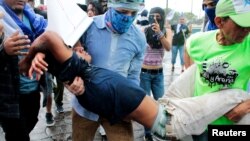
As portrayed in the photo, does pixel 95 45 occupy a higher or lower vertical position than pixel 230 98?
higher

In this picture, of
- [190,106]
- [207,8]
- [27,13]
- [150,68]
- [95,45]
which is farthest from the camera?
[150,68]

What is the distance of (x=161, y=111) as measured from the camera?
2078 mm

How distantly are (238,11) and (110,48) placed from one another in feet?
3.03

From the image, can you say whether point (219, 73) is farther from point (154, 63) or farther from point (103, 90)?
point (154, 63)

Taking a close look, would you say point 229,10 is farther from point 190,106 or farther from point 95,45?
point 95,45

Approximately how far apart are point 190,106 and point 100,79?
1.87 feet

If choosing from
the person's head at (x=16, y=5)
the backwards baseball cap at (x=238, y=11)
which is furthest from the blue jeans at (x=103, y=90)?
the person's head at (x=16, y=5)

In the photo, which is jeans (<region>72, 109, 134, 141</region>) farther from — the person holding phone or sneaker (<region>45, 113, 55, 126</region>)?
sneaker (<region>45, 113, 55, 126</region>)

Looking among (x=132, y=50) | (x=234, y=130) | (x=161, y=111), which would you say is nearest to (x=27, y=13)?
(x=132, y=50)

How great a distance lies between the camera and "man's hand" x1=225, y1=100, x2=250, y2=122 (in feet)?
6.10

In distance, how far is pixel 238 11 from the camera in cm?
181

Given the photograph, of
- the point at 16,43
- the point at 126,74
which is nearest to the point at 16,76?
the point at 16,43

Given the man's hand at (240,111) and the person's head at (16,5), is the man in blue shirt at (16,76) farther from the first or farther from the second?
the man's hand at (240,111)

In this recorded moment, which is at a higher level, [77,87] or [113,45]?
[113,45]
